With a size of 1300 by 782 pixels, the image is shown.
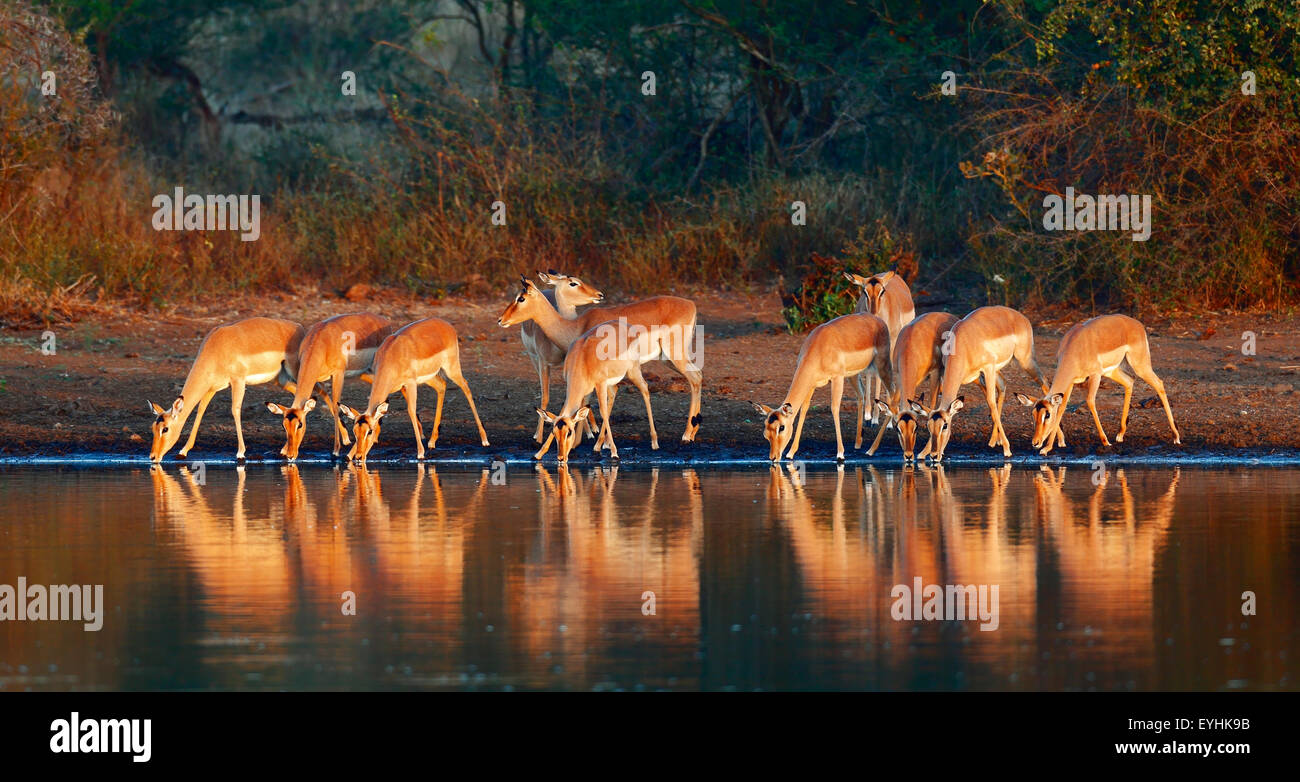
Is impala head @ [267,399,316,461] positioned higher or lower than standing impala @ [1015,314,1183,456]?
lower

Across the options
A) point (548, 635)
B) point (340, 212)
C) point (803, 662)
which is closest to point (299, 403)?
point (548, 635)

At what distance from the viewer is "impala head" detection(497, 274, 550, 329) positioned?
15.8 meters

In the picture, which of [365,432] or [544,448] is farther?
[544,448]

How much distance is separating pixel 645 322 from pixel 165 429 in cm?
413

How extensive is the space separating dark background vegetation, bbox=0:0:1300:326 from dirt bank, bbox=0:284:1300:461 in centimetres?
92

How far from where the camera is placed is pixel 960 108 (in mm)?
22891

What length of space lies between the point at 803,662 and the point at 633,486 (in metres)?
5.56

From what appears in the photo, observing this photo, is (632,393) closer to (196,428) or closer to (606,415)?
(606,415)

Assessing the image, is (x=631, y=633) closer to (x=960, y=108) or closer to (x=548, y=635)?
(x=548, y=635)

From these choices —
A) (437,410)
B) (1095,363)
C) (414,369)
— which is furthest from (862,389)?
(414,369)

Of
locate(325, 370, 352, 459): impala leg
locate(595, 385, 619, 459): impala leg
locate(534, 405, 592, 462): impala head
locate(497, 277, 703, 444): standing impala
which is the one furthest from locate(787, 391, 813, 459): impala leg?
locate(325, 370, 352, 459): impala leg

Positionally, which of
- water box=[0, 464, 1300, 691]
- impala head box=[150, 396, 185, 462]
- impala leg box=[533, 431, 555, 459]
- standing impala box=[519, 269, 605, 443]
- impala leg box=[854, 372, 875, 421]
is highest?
standing impala box=[519, 269, 605, 443]

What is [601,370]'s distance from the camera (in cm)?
1482

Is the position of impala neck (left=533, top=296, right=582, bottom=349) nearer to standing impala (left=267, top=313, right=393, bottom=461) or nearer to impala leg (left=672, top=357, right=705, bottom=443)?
Answer: impala leg (left=672, top=357, right=705, bottom=443)
